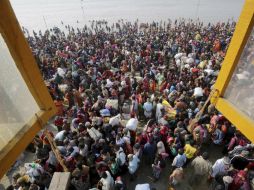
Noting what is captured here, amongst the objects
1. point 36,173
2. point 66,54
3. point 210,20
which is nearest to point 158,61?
point 66,54

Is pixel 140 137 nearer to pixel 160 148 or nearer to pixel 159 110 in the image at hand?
pixel 160 148

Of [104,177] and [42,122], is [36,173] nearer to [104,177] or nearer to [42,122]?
[104,177]

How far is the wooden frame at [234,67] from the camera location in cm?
197

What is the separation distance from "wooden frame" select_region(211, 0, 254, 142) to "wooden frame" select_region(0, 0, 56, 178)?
5.69 feet

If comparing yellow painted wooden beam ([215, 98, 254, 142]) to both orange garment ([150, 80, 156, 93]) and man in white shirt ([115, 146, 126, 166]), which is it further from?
orange garment ([150, 80, 156, 93])

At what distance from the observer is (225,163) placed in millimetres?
5801

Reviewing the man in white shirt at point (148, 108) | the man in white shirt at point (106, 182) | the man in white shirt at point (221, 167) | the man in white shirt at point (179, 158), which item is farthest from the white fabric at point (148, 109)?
the man in white shirt at point (106, 182)

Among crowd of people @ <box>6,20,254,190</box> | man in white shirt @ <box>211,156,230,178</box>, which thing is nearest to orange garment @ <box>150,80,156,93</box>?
crowd of people @ <box>6,20,254,190</box>

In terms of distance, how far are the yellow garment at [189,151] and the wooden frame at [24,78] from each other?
492 cm

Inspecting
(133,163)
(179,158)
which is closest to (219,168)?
(179,158)

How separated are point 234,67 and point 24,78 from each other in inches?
74.4

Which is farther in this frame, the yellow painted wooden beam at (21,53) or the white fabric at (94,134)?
the white fabric at (94,134)

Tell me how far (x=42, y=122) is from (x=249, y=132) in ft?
6.03

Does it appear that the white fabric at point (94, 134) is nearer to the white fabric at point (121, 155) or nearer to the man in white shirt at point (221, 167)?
the white fabric at point (121, 155)
